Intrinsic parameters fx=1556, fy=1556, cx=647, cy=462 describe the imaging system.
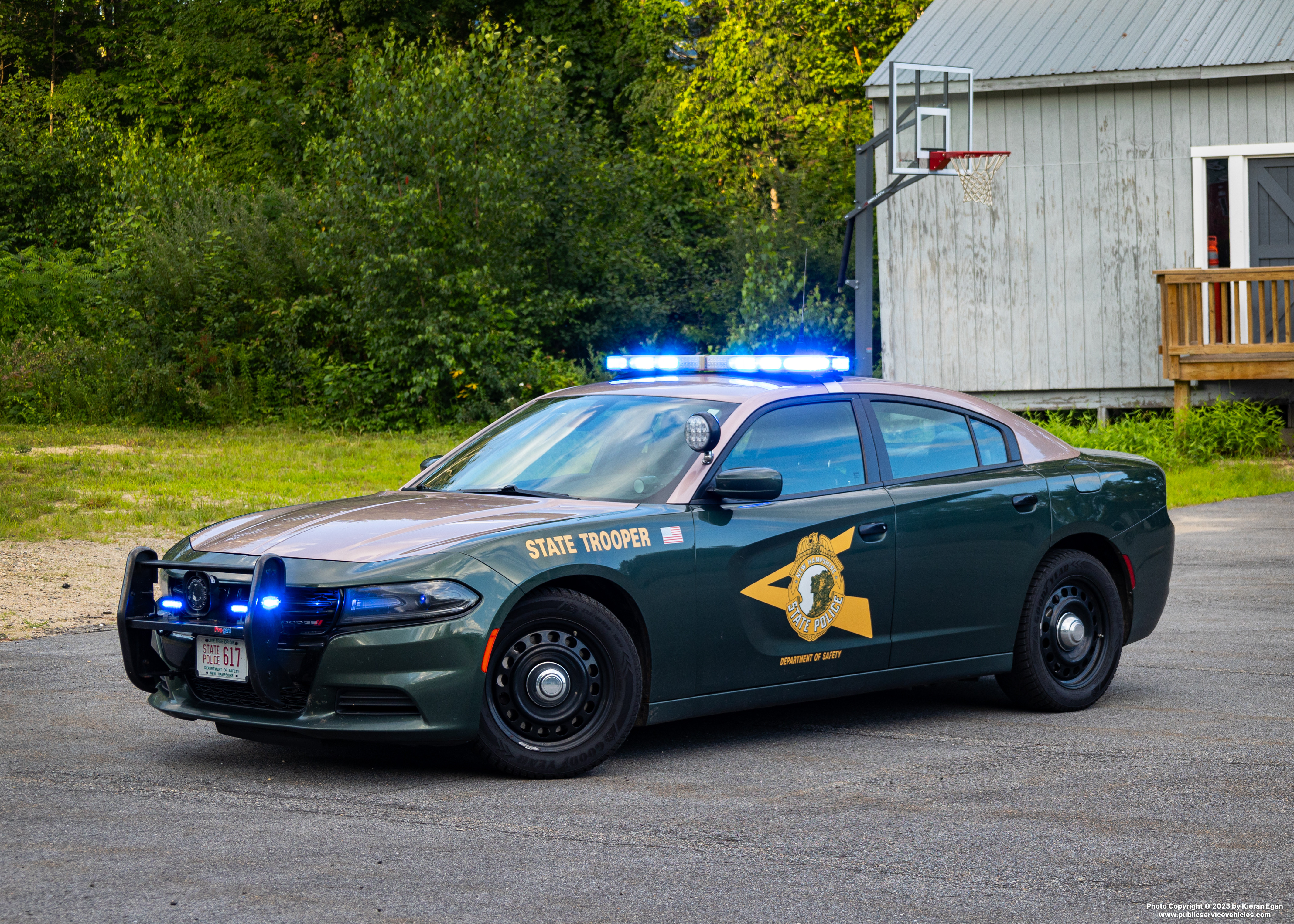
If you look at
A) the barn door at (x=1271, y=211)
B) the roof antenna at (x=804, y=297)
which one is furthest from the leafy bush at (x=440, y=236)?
the barn door at (x=1271, y=211)

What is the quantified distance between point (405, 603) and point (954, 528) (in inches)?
101

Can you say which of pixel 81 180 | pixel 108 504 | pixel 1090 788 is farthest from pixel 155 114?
pixel 1090 788

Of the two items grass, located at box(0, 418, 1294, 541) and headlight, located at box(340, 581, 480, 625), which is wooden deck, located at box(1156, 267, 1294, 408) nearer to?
grass, located at box(0, 418, 1294, 541)

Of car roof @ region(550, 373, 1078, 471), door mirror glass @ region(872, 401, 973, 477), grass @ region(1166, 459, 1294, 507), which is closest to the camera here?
car roof @ region(550, 373, 1078, 471)

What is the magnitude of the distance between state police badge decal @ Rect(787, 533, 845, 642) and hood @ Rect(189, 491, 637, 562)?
742 millimetres

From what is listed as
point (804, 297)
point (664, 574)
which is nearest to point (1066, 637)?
point (664, 574)

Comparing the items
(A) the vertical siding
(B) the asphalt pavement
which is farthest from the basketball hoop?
(B) the asphalt pavement

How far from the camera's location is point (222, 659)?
5.51 meters

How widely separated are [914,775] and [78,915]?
300 centimetres

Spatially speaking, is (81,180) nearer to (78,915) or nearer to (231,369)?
(231,369)

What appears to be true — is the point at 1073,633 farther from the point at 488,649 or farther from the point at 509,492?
the point at 488,649

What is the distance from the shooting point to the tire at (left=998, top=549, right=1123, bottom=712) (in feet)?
22.9

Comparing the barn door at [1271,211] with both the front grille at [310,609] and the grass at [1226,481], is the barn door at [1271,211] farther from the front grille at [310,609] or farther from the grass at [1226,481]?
the front grille at [310,609]

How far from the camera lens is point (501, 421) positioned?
7184mm
